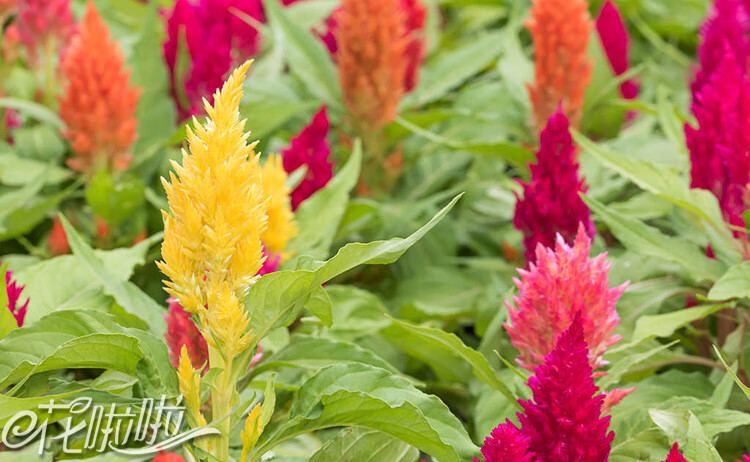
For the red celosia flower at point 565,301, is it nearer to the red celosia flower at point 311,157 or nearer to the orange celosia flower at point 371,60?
the red celosia flower at point 311,157

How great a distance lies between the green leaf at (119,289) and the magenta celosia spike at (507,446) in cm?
70

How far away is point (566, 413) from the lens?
1.30 meters

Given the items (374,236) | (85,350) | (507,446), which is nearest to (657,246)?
(507,446)

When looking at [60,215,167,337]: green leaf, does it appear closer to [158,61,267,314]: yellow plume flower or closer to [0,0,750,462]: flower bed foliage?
[0,0,750,462]: flower bed foliage

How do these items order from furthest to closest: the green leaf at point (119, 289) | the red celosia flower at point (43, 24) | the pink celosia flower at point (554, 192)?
1. the red celosia flower at point (43, 24)
2. the pink celosia flower at point (554, 192)
3. the green leaf at point (119, 289)

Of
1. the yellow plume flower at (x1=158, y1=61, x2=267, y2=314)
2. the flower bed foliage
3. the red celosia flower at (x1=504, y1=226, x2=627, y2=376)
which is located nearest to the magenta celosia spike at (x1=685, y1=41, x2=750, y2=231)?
the flower bed foliage

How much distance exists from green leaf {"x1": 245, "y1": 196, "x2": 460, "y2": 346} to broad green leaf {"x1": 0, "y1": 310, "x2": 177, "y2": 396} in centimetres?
16

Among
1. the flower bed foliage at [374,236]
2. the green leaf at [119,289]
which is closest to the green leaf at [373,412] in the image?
the flower bed foliage at [374,236]

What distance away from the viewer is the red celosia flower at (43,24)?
2.53m

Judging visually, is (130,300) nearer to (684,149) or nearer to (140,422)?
(140,422)

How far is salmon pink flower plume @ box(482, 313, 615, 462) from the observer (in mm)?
1282

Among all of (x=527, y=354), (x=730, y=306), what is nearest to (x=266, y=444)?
(x=527, y=354)

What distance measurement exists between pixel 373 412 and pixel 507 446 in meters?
0.20

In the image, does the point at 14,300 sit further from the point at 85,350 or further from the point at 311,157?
the point at 311,157
